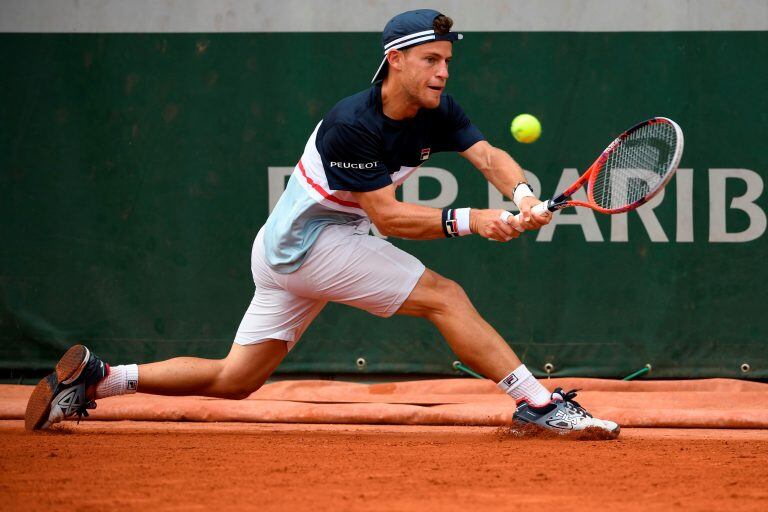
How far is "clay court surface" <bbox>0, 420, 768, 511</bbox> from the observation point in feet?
9.36

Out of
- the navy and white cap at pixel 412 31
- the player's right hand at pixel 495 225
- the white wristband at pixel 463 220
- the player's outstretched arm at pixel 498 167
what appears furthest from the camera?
the player's outstretched arm at pixel 498 167

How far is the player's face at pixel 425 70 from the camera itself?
3836mm

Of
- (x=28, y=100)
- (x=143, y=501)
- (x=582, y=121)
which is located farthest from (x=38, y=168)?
(x=143, y=501)

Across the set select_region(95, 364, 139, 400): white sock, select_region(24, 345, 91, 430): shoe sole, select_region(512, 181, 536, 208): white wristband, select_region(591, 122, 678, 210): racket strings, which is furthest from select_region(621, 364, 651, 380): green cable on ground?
select_region(24, 345, 91, 430): shoe sole

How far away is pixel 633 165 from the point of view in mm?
3930

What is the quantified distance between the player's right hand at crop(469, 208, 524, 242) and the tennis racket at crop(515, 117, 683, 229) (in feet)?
0.13

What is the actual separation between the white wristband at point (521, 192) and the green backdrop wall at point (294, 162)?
1656mm

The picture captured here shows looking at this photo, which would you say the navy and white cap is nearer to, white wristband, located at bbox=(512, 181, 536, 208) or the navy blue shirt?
the navy blue shirt

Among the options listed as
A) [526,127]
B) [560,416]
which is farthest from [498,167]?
[560,416]

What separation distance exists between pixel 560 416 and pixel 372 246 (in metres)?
0.89

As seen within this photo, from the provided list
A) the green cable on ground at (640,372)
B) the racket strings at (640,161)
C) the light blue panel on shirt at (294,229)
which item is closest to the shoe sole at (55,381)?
the light blue panel on shirt at (294,229)

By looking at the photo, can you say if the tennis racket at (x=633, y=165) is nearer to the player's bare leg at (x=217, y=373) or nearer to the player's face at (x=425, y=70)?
the player's face at (x=425, y=70)

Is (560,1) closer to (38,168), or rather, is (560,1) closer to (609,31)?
(609,31)

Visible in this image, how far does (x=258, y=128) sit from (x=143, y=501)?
310 centimetres
